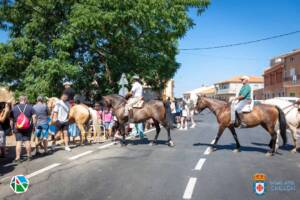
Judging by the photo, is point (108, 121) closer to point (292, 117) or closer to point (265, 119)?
point (265, 119)

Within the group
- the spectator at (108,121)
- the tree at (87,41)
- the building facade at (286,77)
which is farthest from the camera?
the building facade at (286,77)

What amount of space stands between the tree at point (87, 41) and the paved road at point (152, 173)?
8974 mm

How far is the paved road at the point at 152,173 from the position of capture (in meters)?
6.06

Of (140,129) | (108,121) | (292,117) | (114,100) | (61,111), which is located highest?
(114,100)

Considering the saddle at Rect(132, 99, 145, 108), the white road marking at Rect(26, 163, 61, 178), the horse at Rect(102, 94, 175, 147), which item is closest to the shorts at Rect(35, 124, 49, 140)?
the white road marking at Rect(26, 163, 61, 178)

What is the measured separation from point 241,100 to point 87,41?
1326 cm

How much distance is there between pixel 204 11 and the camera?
21.9 m

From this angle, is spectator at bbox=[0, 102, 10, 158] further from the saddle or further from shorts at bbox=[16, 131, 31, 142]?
the saddle

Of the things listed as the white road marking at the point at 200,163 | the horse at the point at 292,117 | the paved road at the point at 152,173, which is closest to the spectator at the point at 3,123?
the paved road at the point at 152,173

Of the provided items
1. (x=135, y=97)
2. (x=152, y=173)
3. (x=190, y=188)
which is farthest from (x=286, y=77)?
(x=190, y=188)

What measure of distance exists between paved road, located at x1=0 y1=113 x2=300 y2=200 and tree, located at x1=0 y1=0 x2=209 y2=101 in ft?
29.4

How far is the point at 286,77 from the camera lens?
58.9m

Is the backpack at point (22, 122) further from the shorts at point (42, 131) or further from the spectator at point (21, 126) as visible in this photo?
the shorts at point (42, 131)

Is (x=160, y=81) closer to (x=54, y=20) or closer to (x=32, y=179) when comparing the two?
(x=54, y=20)
